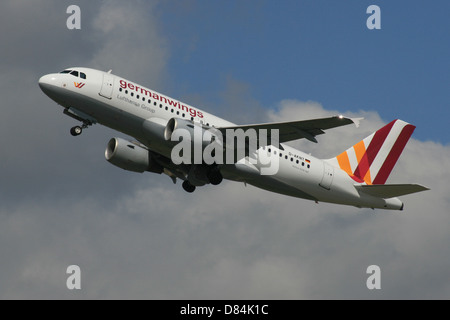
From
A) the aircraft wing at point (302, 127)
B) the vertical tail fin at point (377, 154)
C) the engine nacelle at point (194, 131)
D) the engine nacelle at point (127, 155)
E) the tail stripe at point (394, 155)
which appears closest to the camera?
the aircraft wing at point (302, 127)

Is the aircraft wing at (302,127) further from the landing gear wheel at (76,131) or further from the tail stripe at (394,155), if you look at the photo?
the tail stripe at (394,155)

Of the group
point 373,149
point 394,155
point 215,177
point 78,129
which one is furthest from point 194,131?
point 394,155

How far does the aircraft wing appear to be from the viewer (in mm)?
44828

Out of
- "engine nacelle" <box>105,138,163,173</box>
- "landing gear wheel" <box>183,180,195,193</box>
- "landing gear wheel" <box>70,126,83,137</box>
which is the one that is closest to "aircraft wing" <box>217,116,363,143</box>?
"engine nacelle" <box>105,138,163,173</box>

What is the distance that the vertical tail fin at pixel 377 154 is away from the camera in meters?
55.6

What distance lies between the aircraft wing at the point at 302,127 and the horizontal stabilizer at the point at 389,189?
721 cm

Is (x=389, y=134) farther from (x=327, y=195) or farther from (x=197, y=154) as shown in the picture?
(x=197, y=154)

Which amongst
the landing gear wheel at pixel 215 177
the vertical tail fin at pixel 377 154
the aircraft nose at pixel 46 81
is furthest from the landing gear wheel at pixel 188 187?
the aircraft nose at pixel 46 81

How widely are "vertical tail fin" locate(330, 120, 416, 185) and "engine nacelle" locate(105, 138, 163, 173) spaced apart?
36.9 ft

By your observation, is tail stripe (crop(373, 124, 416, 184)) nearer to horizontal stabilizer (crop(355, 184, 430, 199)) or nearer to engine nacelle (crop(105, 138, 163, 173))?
horizontal stabilizer (crop(355, 184, 430, 199))

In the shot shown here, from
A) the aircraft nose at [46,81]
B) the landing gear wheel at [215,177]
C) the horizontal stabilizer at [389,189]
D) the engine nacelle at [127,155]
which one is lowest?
the horizontal stabilizer at [389,189]

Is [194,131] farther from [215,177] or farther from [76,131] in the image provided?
[76,131]

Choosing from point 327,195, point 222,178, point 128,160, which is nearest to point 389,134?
point 327,195

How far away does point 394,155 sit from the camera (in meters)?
57.2
